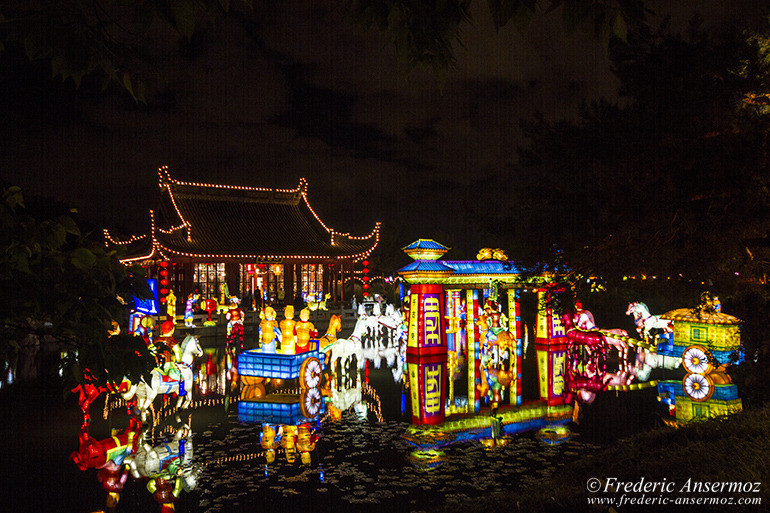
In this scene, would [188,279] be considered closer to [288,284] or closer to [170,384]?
[288,284]

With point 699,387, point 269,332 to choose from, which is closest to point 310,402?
point 269,332

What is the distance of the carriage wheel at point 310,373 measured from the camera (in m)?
11.9

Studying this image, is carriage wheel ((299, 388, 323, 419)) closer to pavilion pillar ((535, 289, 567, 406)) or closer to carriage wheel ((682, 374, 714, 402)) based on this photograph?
pavilion pillar ((535, 289, 567, 406))

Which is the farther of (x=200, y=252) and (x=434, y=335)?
(x=200, y=252)

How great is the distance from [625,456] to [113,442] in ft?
23.7

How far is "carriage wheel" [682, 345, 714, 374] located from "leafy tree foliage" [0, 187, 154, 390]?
10.8m

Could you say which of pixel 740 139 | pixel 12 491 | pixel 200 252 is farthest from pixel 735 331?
pixel 200 252

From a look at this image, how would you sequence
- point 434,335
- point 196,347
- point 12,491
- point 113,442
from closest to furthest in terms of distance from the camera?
point 12,491, point 113,442, point 434,335, point 196,347

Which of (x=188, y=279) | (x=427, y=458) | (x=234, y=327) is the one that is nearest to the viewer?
(x=427, y=458)

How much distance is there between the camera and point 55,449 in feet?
30.1

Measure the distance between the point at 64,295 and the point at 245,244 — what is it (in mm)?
30335

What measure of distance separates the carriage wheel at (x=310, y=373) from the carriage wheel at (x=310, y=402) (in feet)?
0.46

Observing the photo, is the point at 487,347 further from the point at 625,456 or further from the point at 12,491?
the point at 12,491

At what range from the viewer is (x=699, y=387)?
430 inches
